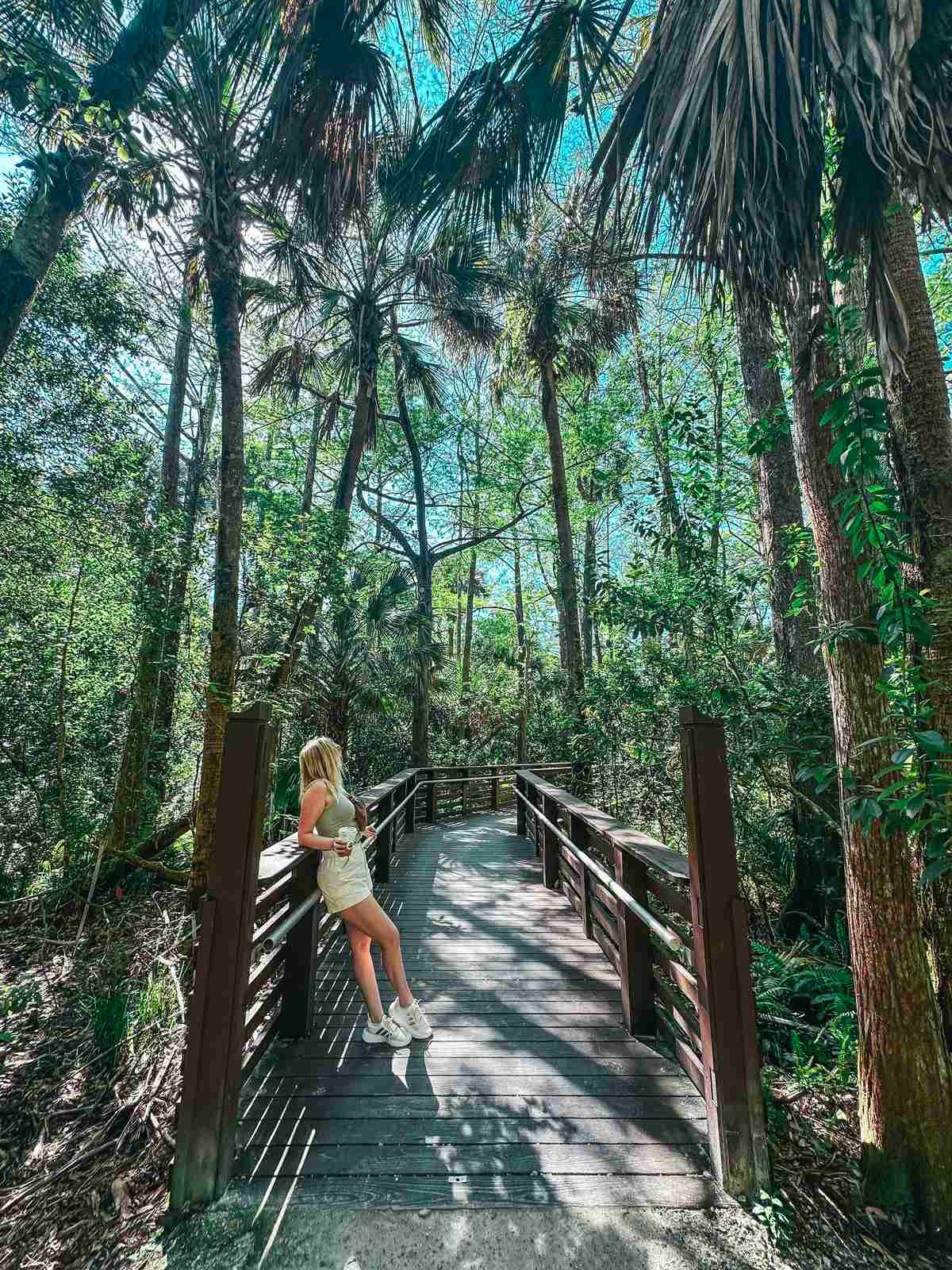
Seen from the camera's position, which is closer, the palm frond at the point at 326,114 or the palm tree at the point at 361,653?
the palm frond at the point at 326,114

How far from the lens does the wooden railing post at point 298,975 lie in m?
2.81

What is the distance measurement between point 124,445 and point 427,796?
23.7 ft

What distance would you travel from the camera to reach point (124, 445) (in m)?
6.21

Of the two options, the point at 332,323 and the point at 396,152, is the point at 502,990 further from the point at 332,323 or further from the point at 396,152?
the point at 332,323

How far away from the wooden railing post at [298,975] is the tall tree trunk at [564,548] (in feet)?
19.5

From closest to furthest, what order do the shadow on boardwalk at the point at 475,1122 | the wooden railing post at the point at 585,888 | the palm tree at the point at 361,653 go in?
the shadow on boardwalk at the point at 475,1122 < the wooden railing post at the point at 585,888 < the palm tree at the point at 361,653

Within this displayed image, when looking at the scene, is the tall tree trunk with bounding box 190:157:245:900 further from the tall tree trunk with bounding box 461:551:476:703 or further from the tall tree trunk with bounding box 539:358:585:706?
the tall tree trunk with bounding box 461:551:476:703

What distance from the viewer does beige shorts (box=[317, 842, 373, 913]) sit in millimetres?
2748

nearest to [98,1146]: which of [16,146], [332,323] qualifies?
[16,146]

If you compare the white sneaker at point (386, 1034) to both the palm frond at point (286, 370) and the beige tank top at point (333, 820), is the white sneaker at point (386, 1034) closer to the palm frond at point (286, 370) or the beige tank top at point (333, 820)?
the beige tank top at point (333, 820)

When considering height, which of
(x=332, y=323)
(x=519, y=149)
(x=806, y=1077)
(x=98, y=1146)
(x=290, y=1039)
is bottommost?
(x=98, y=1146)

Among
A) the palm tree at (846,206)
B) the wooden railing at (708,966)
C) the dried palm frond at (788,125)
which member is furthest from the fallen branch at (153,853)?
the dried palm frond at (788,125)

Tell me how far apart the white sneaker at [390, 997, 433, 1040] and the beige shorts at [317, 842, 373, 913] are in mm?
601

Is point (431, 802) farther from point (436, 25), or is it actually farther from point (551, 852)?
point (436, 25)
